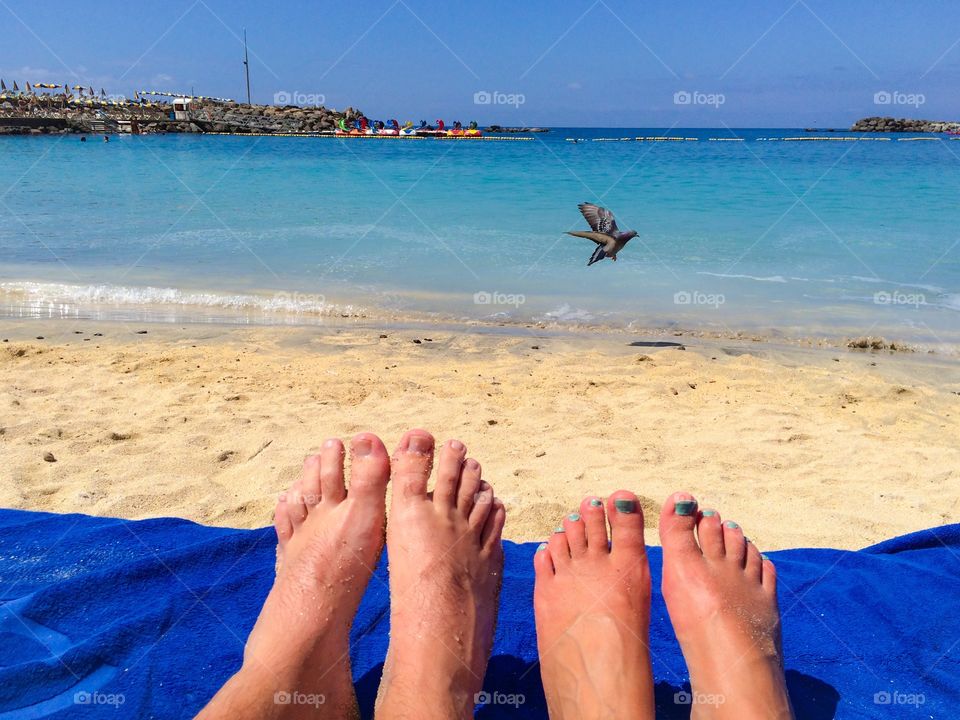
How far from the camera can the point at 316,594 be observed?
1.58 meters

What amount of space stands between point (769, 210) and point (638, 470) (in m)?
10.7

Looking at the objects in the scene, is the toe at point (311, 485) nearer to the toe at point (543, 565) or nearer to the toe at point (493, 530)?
the toe at point (493, 530)

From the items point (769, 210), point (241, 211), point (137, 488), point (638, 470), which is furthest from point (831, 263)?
point (241, 211)

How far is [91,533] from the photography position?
2.01 meters

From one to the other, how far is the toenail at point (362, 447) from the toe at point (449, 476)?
205mm

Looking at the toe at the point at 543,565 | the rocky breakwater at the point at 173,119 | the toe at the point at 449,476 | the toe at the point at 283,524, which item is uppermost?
the rocky breakwater at the point at 173,119

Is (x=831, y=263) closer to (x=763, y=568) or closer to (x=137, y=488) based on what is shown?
(x=763, y=568)

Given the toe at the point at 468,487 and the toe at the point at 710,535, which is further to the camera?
the toe at the point at 468,487

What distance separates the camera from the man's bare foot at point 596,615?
1.44m

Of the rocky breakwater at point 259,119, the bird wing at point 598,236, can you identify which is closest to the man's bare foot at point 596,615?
the bird wing at point 598,236

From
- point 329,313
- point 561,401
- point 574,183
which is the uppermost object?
point 574,183

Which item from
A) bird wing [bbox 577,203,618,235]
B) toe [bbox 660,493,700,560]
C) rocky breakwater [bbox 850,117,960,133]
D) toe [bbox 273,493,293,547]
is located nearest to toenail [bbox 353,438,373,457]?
toe [bbox 273,493,293,547]

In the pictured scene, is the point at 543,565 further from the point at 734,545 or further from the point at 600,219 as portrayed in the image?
the point at 600,219

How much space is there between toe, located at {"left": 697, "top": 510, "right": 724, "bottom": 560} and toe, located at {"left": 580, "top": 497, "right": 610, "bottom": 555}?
0.24 m
